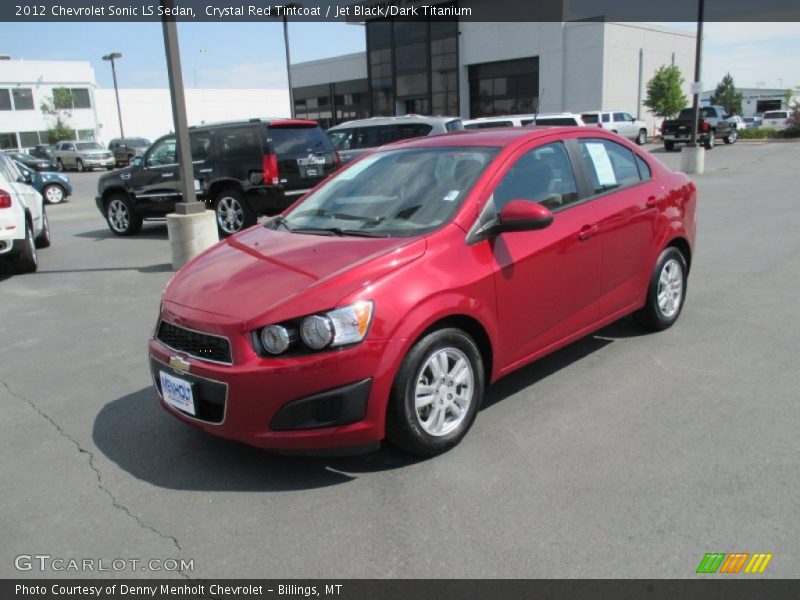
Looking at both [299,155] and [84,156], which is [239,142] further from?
[84,156]

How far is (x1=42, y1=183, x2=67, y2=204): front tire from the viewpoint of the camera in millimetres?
20984

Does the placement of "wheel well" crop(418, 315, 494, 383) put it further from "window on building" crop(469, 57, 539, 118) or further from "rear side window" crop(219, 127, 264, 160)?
"window on building" crop(469, 57, 539, 118)

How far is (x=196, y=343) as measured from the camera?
136 inches

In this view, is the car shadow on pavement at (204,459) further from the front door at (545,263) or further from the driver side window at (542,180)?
the driver side window at (542,180)

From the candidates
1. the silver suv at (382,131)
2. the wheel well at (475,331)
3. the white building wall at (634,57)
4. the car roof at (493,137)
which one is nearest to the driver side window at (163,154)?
the silver suv at (382,131)

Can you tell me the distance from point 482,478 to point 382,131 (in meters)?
13.4

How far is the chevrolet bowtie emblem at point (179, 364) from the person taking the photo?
11.2ft

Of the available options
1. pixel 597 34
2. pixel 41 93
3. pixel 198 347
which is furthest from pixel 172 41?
pixel 41 93

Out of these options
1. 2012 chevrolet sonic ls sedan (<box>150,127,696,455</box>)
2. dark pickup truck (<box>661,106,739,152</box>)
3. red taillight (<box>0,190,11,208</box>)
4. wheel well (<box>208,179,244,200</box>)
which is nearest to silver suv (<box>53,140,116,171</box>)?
dark pickup truck (<box>661,106,739,152</box>)

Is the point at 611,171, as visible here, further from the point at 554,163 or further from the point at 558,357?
the point at 558,357

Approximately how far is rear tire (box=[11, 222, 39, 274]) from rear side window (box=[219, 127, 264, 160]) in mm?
3298

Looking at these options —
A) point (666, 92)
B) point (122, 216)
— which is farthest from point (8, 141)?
point (122, 216)

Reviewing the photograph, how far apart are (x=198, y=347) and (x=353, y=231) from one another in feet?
3.78
